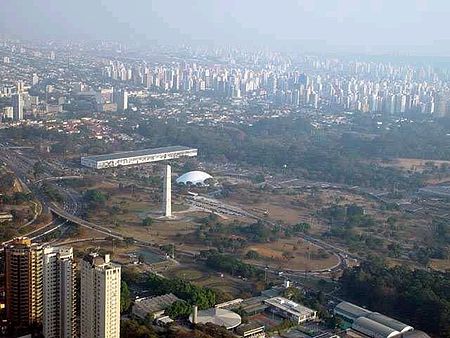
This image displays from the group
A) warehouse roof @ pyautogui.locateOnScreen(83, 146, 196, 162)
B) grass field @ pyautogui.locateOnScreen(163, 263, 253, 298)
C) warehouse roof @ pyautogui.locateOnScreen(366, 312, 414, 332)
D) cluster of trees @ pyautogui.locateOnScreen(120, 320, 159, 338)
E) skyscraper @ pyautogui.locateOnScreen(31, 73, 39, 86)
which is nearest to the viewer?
cluster of trees @ pyautogui.locateOnScreen(120, 320, 159, 338)

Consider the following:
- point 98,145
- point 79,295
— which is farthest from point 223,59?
point 79,295

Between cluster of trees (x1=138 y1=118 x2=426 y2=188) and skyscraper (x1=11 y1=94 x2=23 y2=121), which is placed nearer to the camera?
cluster of trees (x1=138 y1=118 x2=426 y2=188)

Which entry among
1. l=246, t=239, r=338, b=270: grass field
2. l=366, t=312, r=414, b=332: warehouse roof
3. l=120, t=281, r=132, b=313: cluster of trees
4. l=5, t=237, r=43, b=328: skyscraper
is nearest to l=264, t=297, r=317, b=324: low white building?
l=366, t=312, r=414, b=332: warehouse roof

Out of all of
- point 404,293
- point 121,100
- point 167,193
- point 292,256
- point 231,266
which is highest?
point 121,100

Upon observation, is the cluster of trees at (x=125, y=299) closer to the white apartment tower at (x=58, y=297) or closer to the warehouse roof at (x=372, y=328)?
the white apartment tower at (x=58, y=297)

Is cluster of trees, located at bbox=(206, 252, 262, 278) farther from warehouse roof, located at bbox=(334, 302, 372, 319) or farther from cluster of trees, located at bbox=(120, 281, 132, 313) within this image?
cluster of trees, located at bbox=(120, 281, 132, 313)

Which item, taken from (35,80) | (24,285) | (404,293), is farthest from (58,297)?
(35,80)

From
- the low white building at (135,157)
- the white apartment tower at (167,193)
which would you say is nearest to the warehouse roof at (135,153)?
the low white building at (135,157)

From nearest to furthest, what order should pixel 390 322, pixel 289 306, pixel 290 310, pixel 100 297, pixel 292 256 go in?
1. pixel 100 297
2. pixel 390 322
3. pixel 290 310
4. pixel 289 306
5. pixel 292 256

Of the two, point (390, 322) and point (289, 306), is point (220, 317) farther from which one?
point (390, 322)
